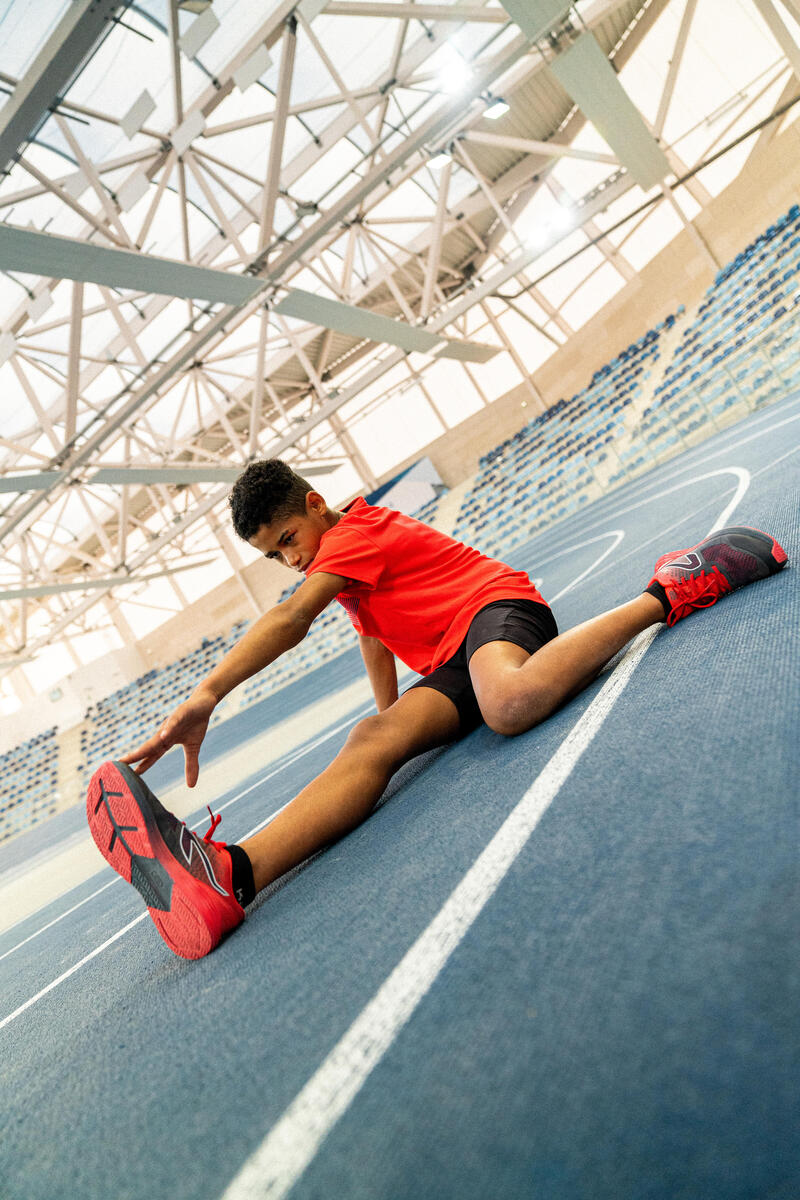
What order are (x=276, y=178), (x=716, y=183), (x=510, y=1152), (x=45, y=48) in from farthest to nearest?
(x=716, y=183) < (x=276, y=178) < (x=45, y=48) < (x=510, y=1152)

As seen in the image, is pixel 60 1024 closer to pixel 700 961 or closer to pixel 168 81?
pixel 700 961

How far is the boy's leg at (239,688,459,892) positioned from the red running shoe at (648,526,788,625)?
832 millimetres

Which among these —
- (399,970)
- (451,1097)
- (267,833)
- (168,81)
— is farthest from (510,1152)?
(168,81)

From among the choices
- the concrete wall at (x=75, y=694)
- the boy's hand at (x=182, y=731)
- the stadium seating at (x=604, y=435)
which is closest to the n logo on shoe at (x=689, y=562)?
the boy's hand at (x=182, y=731)

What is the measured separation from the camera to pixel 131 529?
67.0 feet

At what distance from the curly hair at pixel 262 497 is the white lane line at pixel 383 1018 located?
110 cm

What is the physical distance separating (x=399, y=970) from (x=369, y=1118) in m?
0.31

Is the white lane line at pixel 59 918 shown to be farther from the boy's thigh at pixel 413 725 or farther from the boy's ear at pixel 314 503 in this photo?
the boy's ear at pixel 314 503

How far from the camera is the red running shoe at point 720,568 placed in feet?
6.92

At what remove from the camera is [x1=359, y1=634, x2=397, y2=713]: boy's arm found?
2592mm

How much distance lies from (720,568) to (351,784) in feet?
4.47

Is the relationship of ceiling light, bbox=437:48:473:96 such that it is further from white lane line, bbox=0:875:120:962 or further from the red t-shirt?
white lane line, bbox=0:875:120:962

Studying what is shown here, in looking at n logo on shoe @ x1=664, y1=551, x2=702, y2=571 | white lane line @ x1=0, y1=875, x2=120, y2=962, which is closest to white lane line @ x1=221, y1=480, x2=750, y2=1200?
n logo on shoe @ x1=664, y1=551, x2=702, y2=571

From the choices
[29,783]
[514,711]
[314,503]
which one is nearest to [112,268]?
[314,503]
